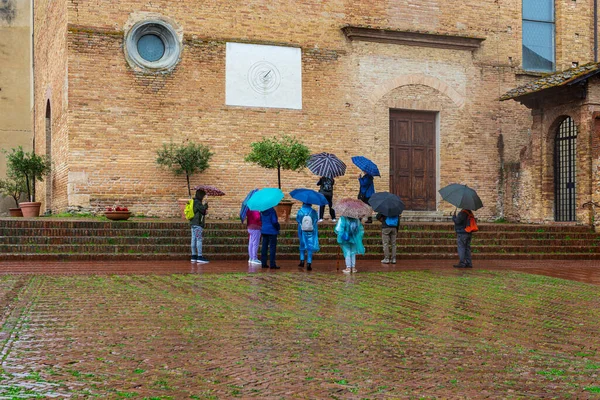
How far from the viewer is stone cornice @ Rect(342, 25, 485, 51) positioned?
71.8 ft

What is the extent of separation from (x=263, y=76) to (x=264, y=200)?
833 cm

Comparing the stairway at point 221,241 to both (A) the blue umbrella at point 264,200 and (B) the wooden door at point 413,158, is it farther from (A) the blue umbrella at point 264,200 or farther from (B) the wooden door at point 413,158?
(B) the wooden door at point 413,158

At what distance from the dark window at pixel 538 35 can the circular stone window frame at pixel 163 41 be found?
34.7 feet

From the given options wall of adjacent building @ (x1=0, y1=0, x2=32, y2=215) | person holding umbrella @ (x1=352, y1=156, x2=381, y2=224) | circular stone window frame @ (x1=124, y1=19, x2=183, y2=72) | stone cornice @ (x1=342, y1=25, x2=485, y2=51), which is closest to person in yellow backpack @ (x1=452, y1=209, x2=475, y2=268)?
person holding umbrella @ (x1=352, y1=156, x2=381, y2=224)

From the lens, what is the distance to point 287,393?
5.05m

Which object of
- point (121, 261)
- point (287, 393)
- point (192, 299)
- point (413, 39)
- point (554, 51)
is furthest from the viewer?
point (554, 51)

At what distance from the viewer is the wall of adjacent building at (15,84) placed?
27.2 metres

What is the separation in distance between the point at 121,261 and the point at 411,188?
1001cm

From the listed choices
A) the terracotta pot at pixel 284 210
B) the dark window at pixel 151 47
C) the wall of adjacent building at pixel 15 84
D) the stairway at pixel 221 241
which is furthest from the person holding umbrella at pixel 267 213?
the wall of adjacent building at pixel 15 84

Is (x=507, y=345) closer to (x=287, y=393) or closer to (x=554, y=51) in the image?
(x=287, y=393)

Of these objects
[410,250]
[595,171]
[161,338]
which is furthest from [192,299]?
[595,171]

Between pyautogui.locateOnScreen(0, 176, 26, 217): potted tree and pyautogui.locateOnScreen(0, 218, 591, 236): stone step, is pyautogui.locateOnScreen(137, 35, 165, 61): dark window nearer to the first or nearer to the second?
pyautogui.locateOnScreen(0, 218, 591, 236): stone step

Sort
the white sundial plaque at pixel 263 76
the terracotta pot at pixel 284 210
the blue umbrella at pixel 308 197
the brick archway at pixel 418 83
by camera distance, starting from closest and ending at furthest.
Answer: the blue umbrella at pixel 308 197 < the terracotta pot at pixel 284 210 < the white sundial plaque at pixel 263 76 < the brick archway at pixel 418 83

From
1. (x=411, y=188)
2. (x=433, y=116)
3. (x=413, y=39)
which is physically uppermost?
(x=413, y=39)
